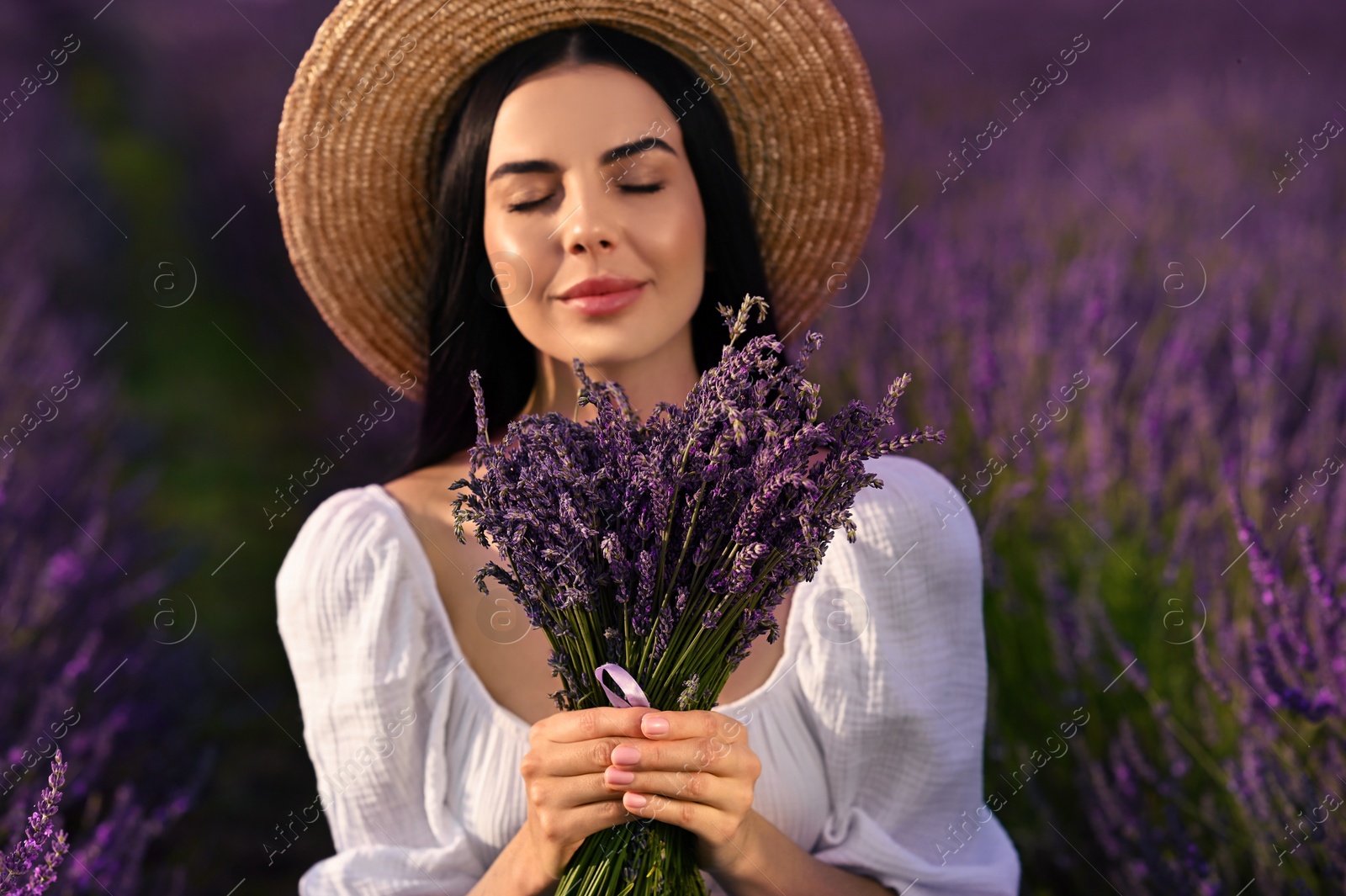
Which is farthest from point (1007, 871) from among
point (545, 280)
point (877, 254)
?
point (877, 254)

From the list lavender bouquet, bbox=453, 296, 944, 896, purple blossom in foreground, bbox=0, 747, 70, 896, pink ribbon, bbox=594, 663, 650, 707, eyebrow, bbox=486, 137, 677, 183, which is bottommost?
pink ribbon, bbox=594, 663, 650, 707

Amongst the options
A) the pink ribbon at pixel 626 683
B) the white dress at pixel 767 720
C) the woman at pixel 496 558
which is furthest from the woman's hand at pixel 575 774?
the white dress at pixel 767 720

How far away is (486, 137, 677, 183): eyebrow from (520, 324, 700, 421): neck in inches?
9.2

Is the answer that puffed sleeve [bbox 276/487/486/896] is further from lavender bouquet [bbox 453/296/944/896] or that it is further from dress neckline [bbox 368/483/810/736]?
lavender bouquet [bbox 453/296/944/896]

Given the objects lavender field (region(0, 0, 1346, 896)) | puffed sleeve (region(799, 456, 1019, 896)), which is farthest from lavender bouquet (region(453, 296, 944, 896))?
lavender field (region(0, 0, 1346, 896))

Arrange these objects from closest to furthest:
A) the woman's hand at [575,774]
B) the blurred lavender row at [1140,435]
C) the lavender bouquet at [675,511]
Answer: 1. the lavender bouquet at [675,511]
2. the woman's hand at [575,774]
3. the blurred lavender row at [1140,435]

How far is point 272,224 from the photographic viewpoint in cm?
261

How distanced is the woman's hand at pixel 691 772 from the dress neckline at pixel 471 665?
1.05 ft

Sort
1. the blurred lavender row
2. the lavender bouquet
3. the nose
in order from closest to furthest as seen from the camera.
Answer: the lavender bouquet, the nose, the blurred lavender row

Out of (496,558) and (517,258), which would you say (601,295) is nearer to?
(517,258)

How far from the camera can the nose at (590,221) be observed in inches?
53.4

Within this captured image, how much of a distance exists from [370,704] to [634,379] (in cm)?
51

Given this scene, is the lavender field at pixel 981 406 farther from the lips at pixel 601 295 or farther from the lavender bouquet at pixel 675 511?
the lavender bouquet at pixel 675 511

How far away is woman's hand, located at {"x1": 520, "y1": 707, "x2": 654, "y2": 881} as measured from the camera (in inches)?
41.5
